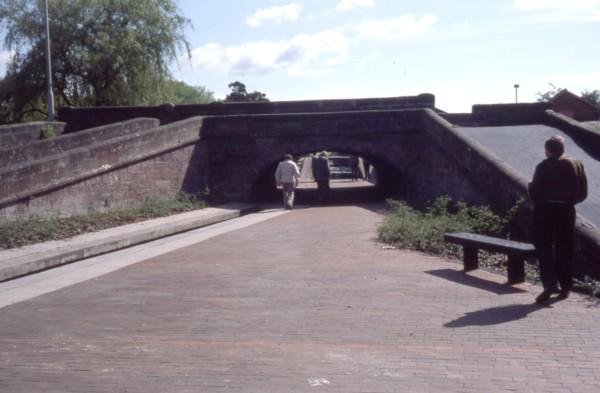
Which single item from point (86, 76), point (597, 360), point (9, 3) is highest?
point (9, 3)

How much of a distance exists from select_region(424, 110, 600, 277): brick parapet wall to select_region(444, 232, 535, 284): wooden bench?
67cm

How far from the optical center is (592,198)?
1207 cm

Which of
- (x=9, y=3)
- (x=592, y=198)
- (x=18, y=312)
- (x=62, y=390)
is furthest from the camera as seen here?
(x=9, y=3)

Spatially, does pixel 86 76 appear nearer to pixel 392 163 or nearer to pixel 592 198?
pixel 392 163

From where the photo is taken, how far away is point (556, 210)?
7.34 metres

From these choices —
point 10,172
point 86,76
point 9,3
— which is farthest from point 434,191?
point 9,3

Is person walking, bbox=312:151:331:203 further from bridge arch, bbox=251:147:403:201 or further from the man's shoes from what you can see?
the man's shoes

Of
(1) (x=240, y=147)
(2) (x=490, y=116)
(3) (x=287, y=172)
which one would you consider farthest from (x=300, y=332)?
(2) (x=490, y=116)

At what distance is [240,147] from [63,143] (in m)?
5.66

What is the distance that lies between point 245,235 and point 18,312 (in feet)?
21.2

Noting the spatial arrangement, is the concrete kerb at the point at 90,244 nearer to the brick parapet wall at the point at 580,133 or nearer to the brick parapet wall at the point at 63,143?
the brick parapet wall at the point at 63,143

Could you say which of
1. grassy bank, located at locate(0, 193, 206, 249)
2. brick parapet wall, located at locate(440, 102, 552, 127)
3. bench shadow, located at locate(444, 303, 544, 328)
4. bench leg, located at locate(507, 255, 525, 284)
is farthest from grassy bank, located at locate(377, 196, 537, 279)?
brick parapet wall, located at locate(440, 102, 552, 127)

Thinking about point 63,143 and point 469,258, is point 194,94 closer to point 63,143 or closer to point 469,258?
point 63,143

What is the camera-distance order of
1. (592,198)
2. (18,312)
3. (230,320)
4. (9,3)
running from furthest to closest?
(9,3) → (592,198) → (18,312) → (230,320)
